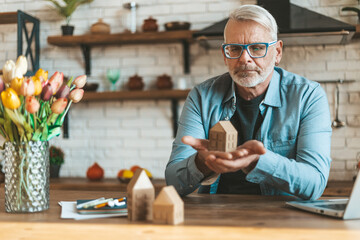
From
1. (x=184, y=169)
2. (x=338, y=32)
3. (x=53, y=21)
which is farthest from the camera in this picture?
(x=53, y=21)

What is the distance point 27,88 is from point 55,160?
95.9 inches

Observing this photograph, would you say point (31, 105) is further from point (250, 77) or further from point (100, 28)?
point (100, 28)

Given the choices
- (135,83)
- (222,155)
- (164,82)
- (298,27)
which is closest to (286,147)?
(222,155)

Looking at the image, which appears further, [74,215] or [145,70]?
[145,70]

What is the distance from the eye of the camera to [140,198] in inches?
47.1

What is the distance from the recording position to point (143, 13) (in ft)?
12.0

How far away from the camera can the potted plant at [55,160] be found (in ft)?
11.7

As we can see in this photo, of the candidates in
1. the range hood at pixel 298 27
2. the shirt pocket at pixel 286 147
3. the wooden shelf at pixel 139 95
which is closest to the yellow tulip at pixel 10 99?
the shirt pocket at pixel 286 147

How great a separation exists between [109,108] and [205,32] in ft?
3.69

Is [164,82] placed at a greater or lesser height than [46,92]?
greater

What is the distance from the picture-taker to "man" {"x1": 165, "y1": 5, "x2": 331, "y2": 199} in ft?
5.22

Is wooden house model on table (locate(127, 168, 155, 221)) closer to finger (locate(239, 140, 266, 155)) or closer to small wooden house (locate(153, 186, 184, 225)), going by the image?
small wooden house (locate(153, 186, 184, 225))

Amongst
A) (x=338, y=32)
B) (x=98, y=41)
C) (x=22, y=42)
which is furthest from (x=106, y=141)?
(x=338, y=32)

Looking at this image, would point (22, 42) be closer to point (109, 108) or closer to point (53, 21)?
point (53, 21)
